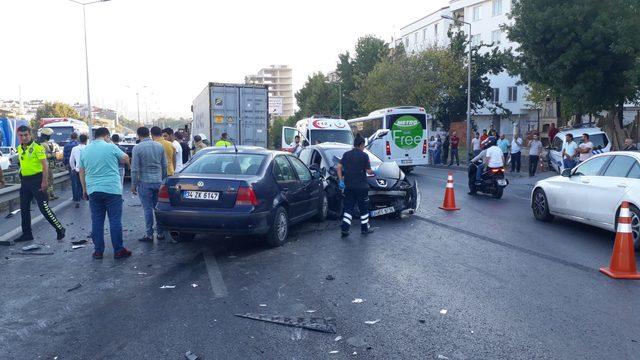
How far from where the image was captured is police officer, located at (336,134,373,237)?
8852mm

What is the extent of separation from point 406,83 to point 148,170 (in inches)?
1288

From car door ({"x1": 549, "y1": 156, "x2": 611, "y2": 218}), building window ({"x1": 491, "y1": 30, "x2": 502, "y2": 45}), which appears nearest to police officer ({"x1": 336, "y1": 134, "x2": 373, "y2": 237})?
car door ({"x1": 549, "y1": 156, "x2": 611, "y2": 218})

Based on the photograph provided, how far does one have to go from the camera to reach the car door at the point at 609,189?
8.23 m

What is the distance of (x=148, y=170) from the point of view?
8578 mm

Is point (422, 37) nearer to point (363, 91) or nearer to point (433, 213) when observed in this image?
point (363, 91)

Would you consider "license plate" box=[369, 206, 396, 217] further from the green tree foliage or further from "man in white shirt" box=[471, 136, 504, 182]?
the green tree foliage

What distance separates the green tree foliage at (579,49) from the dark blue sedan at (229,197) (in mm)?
16617

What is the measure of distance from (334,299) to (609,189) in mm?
5403

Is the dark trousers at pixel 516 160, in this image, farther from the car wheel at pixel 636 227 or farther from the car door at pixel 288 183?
the car door at pixel 288 183

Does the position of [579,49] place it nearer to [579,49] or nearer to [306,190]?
[579,49]

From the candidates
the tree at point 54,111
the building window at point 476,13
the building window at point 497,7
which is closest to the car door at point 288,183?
the building window at point 497,7

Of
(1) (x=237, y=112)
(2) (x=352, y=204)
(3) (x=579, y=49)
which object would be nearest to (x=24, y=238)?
(2) (x=352, y=204)

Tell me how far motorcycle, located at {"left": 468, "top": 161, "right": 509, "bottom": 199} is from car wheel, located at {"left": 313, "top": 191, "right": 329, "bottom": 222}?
5627 millimetres

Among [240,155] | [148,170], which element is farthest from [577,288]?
[148,170]
